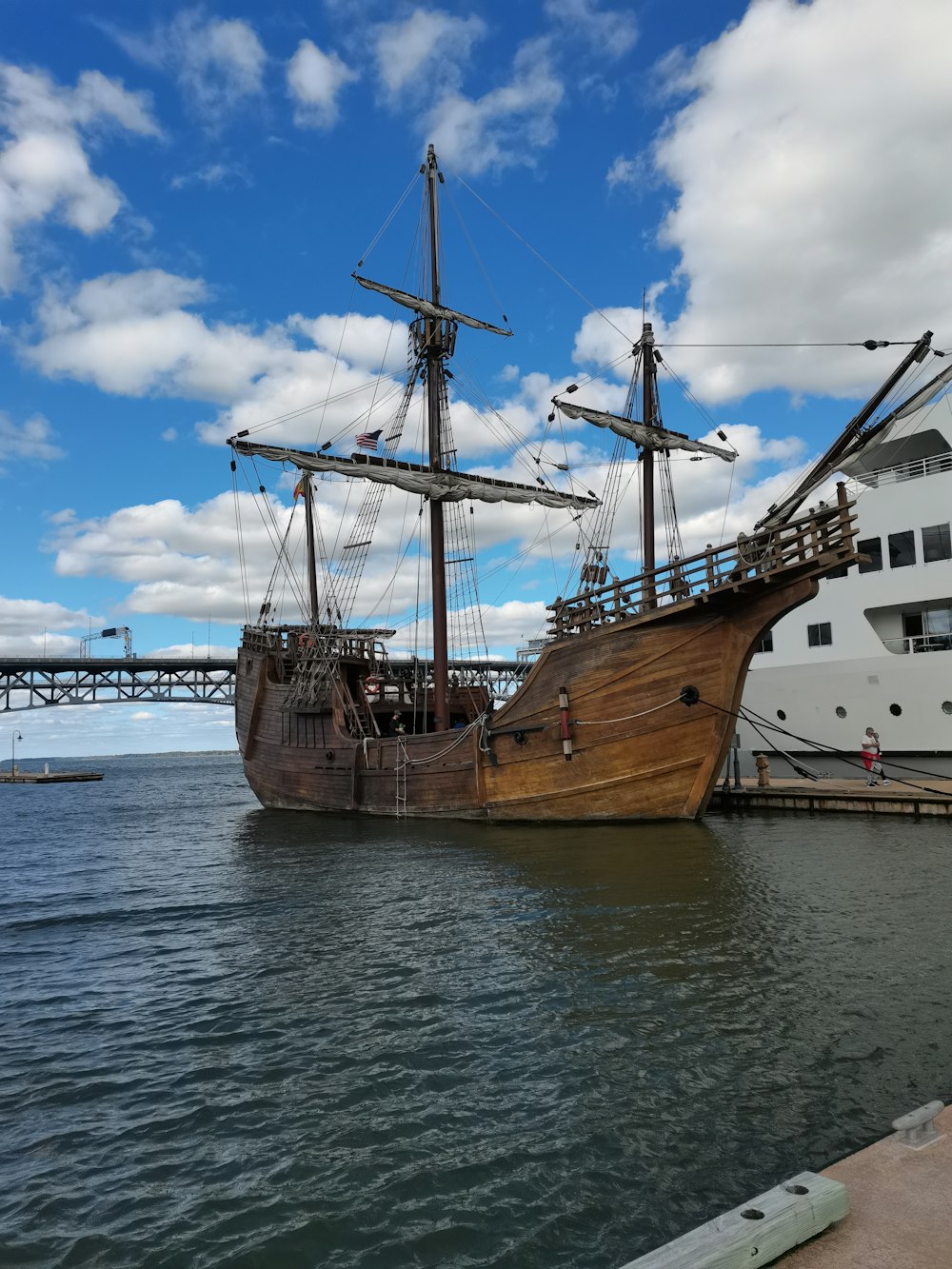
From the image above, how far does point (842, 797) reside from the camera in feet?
63.5

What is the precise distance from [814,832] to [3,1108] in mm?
15324

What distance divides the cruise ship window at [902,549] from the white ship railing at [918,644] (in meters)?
2.05

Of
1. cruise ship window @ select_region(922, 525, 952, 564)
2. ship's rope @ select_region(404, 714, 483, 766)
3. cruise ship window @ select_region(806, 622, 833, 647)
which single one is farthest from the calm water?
cruise ship window @ select_region(806, 622, 833, 647)

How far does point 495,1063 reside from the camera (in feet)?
20.0

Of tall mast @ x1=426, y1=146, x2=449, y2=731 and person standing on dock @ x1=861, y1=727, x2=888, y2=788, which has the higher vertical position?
tall mast @ x1=426, y1=146, x2=449, y2=731

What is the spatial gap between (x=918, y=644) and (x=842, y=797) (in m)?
5.54

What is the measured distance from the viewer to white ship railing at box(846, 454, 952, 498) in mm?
22078

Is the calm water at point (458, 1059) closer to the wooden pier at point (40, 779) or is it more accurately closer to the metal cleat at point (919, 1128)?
the metal cleat at point (919, 1128)

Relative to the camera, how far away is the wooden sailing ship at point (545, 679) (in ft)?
55.5

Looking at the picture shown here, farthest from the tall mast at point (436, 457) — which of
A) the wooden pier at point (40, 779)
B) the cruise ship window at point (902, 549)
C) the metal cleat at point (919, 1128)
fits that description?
the wooden pier at point (40, 779)

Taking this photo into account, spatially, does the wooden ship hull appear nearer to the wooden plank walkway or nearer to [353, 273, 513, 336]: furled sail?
the wooden plank walkway

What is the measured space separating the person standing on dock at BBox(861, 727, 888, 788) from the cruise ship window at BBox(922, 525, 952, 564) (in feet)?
16.3

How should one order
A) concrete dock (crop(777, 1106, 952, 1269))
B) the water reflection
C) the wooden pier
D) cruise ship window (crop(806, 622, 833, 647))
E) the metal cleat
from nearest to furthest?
concrete dock (crop(777, 1106, 952, 1269)), the metal cleat, the water reflection, cruise ship window (crop(806, 622, 833, 647)), the wooden pier

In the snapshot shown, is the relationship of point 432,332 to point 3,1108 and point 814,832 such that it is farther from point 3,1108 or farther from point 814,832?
point 3,1108
